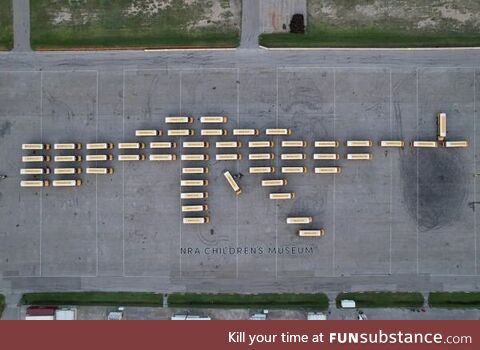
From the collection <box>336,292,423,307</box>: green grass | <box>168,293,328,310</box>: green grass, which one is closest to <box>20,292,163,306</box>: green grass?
<box>168,293,328,310</box>: green grass

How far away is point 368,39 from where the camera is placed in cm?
2044

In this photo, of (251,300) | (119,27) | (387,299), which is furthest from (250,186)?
(119,27)

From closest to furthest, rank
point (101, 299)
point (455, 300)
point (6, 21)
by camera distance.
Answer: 1. point (455, 300)
2. point (101, 299)
3. point (6, 21)

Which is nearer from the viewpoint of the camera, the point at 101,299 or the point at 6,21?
the point at 101,299

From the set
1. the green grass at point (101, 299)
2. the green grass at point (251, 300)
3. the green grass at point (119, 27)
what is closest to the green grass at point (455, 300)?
the green grass at point (251, 300)

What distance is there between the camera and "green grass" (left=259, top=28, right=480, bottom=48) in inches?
802

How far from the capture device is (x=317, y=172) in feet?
67.2

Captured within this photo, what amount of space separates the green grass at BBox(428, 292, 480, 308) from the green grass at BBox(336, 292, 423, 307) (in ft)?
2.16

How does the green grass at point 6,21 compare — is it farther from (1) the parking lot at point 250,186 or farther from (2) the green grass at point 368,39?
(2) the green grass at point 368,39

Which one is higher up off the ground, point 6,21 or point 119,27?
point 6,21

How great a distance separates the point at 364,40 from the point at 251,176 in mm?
8594

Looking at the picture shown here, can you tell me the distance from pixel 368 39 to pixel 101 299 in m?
18.3

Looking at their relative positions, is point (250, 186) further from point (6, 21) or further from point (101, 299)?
point (6, 21)
